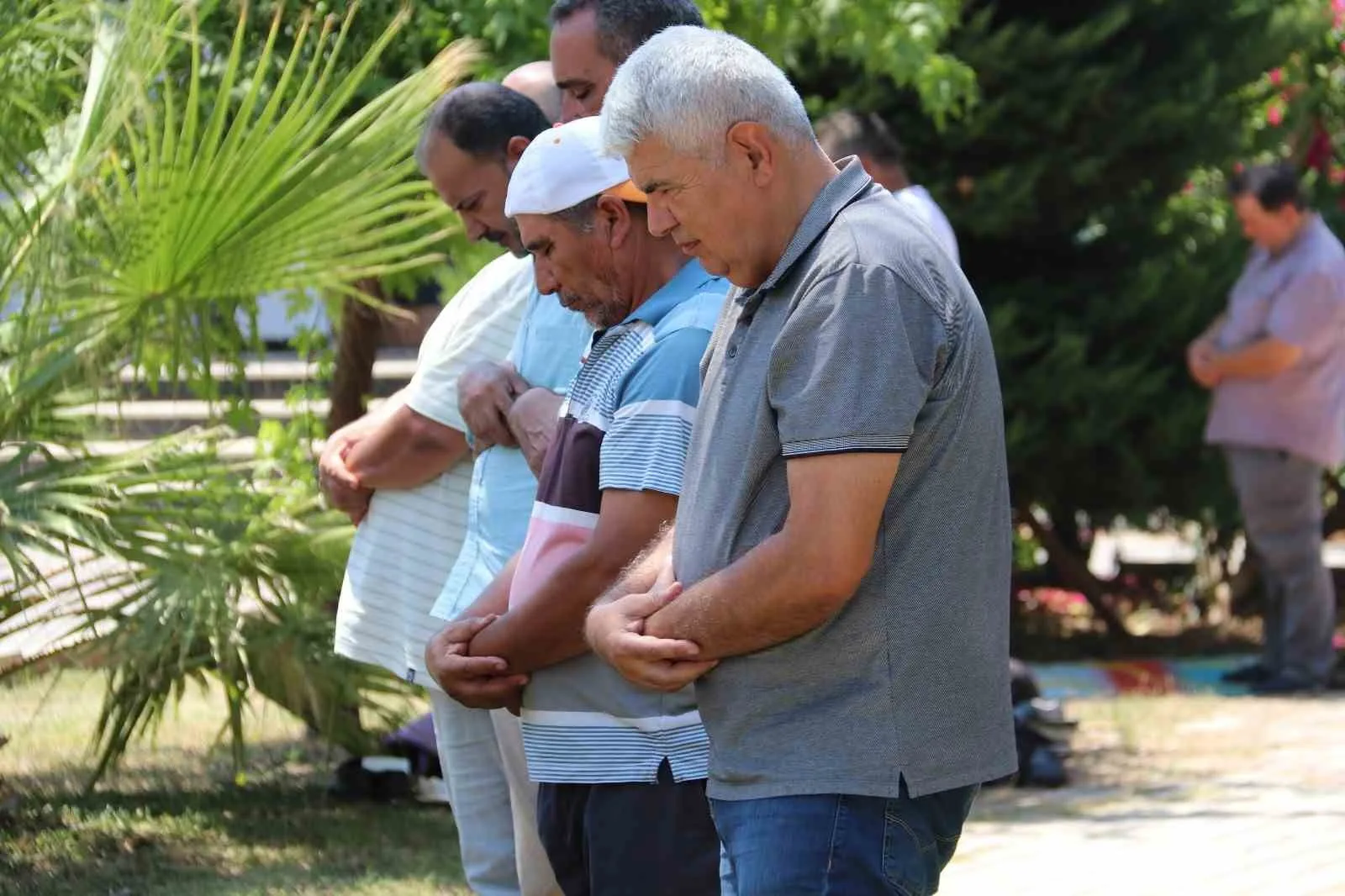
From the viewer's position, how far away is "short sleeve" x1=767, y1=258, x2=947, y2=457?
7.14 ft

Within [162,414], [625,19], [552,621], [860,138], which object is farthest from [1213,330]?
[552,621]

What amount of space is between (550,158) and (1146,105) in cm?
600

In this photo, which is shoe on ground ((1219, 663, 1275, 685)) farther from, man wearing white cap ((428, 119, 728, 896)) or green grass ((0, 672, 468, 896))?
man wearing white cap ((428, 119, 728, 896))

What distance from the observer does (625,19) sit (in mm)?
3498

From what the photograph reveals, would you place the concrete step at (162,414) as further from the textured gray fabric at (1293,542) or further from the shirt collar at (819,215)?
the textured gray fabric at (1293,542)

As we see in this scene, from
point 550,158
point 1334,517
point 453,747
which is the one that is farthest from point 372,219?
point 1334,517

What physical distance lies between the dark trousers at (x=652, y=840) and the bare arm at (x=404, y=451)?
2.96ft

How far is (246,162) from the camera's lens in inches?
180

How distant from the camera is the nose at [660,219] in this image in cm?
238

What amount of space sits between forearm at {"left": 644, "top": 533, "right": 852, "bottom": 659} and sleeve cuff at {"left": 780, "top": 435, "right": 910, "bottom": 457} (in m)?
0.11

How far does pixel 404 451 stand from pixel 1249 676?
17.3ft

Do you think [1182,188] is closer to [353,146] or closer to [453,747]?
[353,146]

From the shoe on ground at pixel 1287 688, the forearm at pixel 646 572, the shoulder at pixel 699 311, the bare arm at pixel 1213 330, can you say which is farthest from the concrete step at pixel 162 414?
the shoe on ground at pixel 1287 688

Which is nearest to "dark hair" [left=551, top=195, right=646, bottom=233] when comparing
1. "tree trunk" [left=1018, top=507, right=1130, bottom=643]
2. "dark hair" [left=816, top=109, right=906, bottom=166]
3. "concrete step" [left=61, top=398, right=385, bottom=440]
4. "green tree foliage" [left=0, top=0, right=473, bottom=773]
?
"concrete step" [left=61, top=398, right=385, bottom=440]
